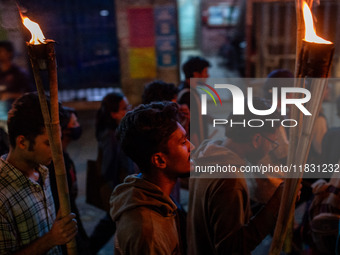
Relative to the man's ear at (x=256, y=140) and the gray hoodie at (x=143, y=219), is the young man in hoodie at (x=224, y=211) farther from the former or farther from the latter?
the gray hoodie at (x=143, y=219)

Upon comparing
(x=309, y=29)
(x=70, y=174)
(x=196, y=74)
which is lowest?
(x=70, y=174)

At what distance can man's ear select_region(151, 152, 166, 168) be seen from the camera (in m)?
1.84

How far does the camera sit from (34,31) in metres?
1.42

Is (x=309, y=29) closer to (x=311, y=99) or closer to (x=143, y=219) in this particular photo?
(x=311, y=99)

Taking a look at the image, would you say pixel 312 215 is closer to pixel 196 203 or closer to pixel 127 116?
pixel 196 203

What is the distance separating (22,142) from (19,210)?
14.7 inches

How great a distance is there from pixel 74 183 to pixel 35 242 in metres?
1.45

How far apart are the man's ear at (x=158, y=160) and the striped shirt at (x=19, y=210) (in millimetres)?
707

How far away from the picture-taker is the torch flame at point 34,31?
1376mm

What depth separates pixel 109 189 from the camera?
3570mm

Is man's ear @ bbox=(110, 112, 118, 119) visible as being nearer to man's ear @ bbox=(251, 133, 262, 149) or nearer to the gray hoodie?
man's ear @ bbox=(251, 133, 262, 149)

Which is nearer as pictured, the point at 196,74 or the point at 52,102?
the point at 52,102

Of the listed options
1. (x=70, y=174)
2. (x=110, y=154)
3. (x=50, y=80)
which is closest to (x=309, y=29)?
(x=50, y=80)

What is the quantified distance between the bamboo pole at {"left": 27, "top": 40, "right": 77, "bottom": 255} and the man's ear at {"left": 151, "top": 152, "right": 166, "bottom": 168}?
0.46 meters
